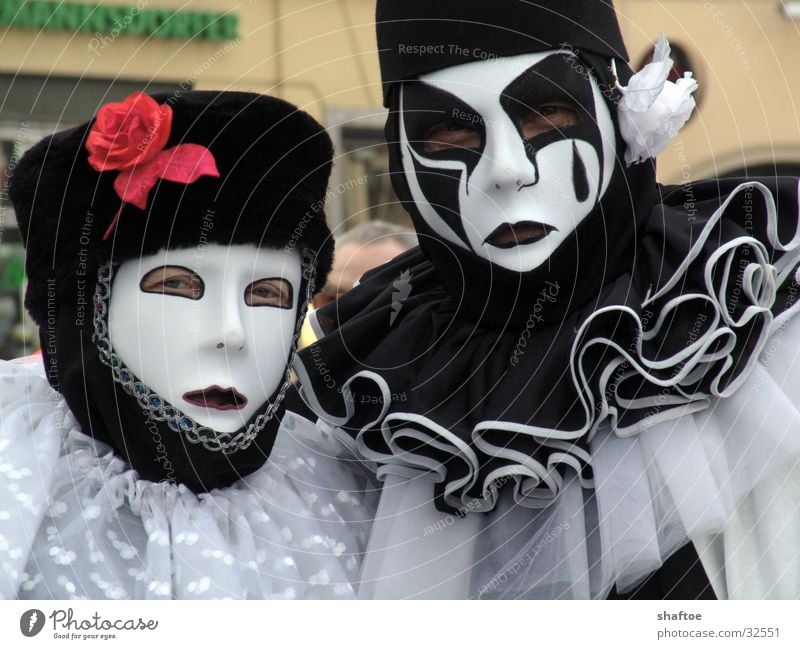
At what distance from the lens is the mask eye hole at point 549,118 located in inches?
75.6

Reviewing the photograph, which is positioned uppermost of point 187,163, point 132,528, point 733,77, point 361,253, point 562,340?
point 733,77

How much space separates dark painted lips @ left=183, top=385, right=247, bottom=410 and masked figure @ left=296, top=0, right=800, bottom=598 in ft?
0.59

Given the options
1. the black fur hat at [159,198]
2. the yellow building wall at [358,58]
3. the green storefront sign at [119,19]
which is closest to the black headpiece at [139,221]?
the black fur hat at [159,198]

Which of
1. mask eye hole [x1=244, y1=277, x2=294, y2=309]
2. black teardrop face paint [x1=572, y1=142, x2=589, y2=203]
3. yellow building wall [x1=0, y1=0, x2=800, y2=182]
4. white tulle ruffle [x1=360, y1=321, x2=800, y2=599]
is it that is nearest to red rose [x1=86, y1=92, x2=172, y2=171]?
mask eye hole [x1=244, y1=277, x2=294, y2=309]

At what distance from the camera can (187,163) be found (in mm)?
1843

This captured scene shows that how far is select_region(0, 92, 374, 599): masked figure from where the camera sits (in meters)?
1.82

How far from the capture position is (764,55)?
5.64 meters

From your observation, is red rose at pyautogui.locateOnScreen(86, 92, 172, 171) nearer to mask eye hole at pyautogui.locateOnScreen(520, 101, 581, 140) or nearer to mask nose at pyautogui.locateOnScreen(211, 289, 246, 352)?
mask nose at pyautogui.locateOnScreen(211, 289, 246, 352)

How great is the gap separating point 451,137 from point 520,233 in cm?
21

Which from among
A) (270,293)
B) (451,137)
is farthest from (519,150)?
(270,293)

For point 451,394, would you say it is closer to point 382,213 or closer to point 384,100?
point 384,100

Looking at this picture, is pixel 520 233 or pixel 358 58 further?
pixel 358 58

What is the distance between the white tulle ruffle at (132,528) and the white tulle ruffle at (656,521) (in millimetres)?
115

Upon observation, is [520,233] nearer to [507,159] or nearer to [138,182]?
[507,159]
